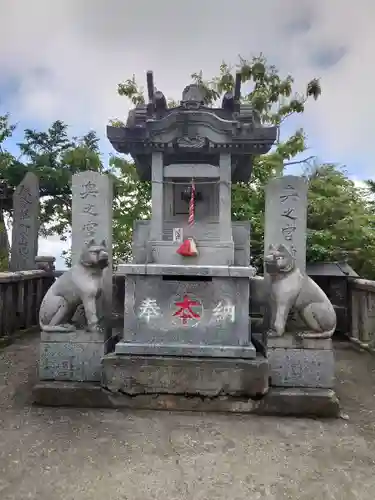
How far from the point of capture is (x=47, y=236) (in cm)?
1750

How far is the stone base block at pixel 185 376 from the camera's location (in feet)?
15.5

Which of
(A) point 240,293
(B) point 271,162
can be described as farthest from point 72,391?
(B) point 271,162

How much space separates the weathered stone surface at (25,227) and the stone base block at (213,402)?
20.9 ft

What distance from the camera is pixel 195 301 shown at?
16.5ft

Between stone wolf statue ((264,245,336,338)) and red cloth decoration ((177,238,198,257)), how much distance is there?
998 mm

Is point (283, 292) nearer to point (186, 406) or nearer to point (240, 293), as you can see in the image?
point (240, 293)

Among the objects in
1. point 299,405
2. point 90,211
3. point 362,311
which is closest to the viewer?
point 299,405

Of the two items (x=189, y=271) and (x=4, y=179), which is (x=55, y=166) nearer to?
(x=4, y=179)

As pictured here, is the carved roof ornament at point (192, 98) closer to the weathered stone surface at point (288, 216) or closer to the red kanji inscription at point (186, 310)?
the weathered stone surface at point (288, 216)

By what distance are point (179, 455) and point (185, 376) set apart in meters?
1.14

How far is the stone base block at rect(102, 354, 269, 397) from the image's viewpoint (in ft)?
15.5

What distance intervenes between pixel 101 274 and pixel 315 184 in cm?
921

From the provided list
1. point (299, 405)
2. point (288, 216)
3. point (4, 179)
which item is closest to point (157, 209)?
point (288, 216)

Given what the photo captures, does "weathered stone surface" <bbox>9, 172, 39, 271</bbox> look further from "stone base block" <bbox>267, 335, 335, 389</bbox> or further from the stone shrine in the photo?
"stone base block" <bbox>267, 335, 335, 389</bbox>
